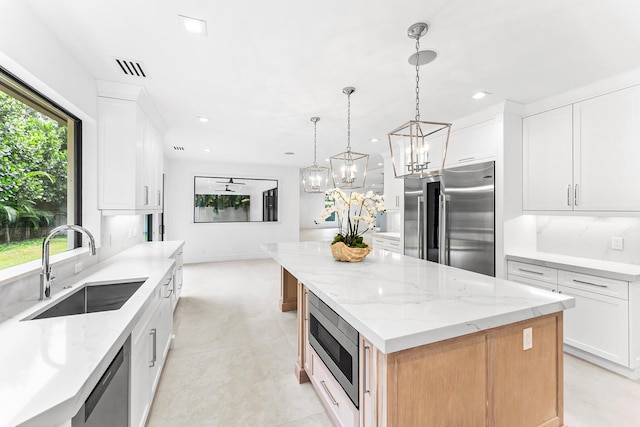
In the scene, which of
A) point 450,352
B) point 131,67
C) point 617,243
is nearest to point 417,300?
point 450,352

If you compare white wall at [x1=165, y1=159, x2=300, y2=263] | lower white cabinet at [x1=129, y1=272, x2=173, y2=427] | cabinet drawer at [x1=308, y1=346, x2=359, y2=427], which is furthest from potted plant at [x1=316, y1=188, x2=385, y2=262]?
white wall at [x1=165, y1=159, x2=300, y2=263]

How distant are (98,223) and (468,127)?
4.13 meters

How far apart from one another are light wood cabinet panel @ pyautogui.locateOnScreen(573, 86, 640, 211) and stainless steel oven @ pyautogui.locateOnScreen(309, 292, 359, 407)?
2.77 meters

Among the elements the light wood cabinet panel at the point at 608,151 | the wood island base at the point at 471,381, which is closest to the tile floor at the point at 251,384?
the wood island base at the point at 471,381

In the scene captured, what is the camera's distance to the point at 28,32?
1.64 meters

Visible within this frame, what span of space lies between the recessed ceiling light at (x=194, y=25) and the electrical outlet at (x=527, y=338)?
2532 mm

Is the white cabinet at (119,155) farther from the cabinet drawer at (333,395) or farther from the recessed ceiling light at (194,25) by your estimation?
the cabinet drawer at (333,395)

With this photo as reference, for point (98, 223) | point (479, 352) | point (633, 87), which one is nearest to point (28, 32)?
point (98, 223)

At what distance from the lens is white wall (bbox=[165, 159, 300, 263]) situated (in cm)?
679

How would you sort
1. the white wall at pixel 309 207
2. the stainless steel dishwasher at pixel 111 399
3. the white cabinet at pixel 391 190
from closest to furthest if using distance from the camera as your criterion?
the stainless steel dishwasher at pixel 111 399, the white cabinet at pixel 391 190, the white wall at pixel 309 207

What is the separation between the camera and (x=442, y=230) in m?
3.67

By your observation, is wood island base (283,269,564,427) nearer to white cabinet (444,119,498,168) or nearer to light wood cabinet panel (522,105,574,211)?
light wood cabinet panel (522,105,574,211)

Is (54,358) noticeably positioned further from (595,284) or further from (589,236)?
(589,236)

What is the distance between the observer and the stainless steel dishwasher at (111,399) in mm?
976
